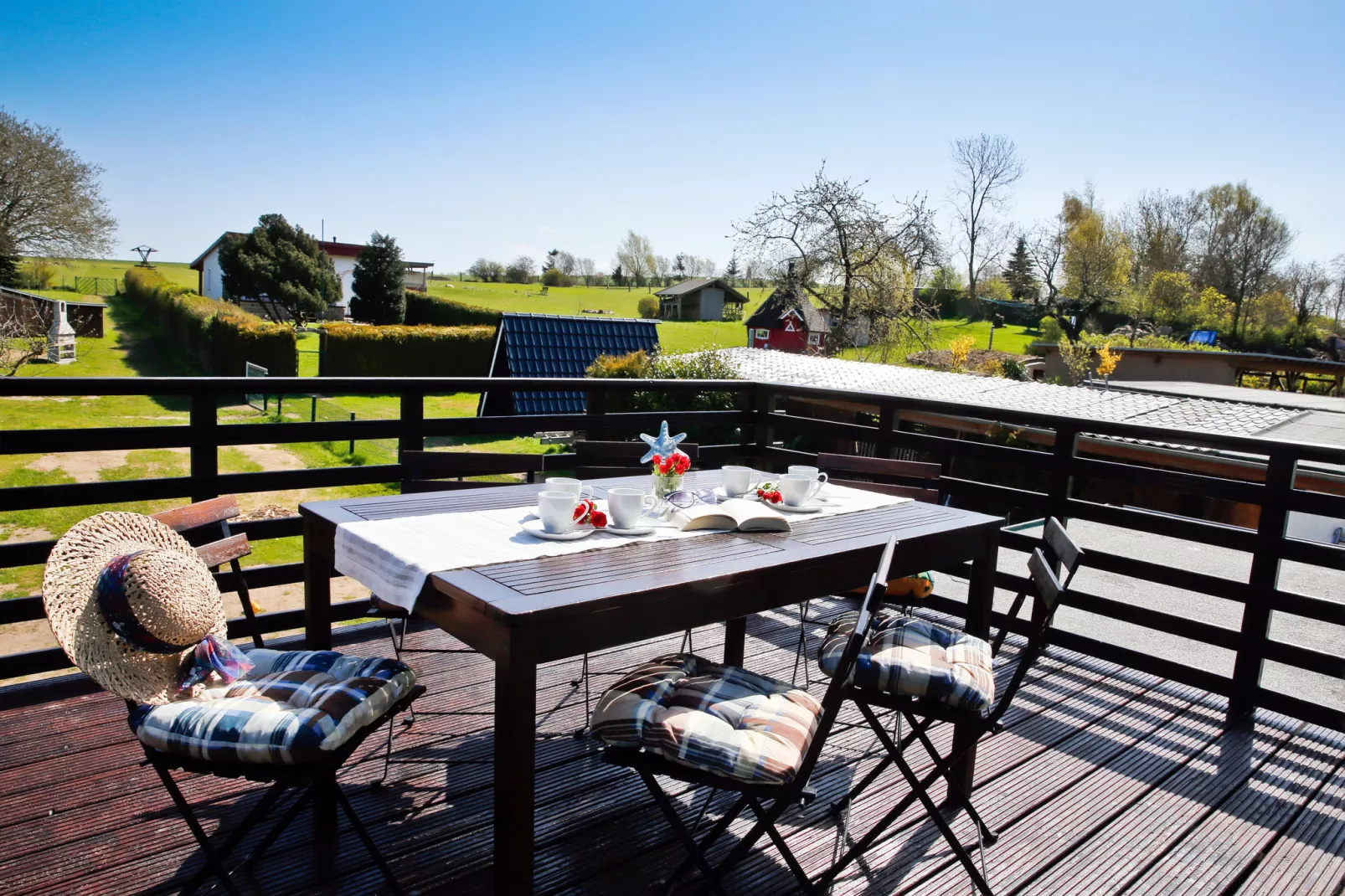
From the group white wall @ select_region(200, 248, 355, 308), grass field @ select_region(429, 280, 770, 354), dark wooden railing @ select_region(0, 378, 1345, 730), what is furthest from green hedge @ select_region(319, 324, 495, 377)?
white wall @ select_region(200, 248, 355, 308)

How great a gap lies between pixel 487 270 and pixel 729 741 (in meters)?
68.9

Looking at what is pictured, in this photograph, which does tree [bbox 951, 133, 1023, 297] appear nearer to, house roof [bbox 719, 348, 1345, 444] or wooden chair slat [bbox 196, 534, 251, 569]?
house roof [bbox 719, 348, 1345, 444]

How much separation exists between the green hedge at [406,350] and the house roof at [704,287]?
3000 centimetres

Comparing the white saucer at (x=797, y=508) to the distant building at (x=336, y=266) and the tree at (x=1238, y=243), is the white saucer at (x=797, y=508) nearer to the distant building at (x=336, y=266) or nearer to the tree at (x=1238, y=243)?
the distant building at (x=336, y=266)

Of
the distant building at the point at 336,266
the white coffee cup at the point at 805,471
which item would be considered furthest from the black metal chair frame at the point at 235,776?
the distant building at the point at 336,266

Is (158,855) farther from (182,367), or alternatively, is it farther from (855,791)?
(182,367)

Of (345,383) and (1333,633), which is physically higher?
(345,383)

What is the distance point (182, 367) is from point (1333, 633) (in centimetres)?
2566

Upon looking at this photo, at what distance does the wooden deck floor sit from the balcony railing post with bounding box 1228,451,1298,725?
17 centimetres

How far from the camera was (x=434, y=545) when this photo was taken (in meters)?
1.94

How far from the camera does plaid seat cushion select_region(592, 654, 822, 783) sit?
1661 millimetres

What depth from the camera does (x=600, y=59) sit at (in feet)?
46.3

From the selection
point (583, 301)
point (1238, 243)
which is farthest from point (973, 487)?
point (583, 301)

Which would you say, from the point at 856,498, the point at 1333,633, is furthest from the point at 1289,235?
the point at 856,498
